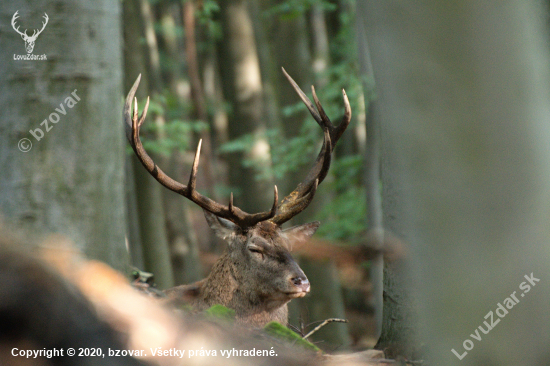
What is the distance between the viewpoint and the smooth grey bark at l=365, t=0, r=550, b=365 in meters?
1.92

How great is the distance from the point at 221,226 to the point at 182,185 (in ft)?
2.20

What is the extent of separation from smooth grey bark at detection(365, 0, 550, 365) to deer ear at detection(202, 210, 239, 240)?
3.66 meters

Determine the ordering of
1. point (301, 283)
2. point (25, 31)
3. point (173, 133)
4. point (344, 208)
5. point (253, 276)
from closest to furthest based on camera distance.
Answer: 1. point (25, 31)
2. point (301, 283)
3. point (253, 276)
4. point (173, 133)
5. point (344, 208)

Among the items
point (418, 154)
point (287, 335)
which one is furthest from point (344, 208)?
point (418, 154)

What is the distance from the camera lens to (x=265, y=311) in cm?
536

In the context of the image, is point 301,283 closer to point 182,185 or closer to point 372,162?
point 182,185

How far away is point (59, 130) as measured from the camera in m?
3.31

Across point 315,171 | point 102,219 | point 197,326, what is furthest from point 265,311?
point 197,326

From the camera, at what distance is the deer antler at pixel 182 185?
4707mm

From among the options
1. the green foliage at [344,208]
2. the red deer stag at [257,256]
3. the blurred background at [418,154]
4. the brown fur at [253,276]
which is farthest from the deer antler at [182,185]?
the green foliage at [344,208]

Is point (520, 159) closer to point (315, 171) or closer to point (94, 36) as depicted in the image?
point (94, 36)

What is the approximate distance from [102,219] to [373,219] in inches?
275

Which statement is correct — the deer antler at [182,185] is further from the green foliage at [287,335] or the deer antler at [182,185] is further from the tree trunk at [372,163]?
the tree trunk at [372,163]

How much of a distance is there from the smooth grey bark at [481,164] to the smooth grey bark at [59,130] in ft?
6.76
